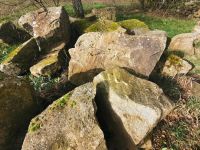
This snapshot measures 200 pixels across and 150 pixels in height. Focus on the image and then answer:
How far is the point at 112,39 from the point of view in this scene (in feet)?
33.0

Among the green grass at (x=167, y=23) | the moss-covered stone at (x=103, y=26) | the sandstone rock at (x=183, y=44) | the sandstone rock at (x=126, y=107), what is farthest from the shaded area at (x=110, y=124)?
the green grass at (x=167, y=23)

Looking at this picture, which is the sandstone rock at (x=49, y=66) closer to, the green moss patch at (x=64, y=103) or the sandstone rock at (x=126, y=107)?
the sandstone rock at (x=126, y=107)

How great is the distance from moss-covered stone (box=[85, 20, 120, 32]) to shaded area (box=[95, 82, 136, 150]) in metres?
4.27

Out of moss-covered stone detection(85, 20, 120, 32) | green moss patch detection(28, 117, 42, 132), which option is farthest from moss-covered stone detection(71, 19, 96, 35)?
green moss patch detection(28, 117, 42, 132)

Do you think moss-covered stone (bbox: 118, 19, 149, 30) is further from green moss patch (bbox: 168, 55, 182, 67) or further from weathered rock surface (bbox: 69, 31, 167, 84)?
weathered rock surface (bbox: 69, 31, 167, 84)

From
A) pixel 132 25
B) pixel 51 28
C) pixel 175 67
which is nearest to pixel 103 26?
pixel 132 25

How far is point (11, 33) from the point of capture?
12.8 m

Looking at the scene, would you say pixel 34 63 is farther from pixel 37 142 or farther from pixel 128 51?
pixel 37 142

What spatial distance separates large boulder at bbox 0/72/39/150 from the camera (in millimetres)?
7438

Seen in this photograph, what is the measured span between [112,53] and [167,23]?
8629 mm

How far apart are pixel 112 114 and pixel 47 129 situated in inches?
57.0

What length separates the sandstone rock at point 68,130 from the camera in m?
6.93

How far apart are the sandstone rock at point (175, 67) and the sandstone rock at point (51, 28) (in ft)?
10.1

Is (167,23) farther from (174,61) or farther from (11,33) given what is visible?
(11,33)
